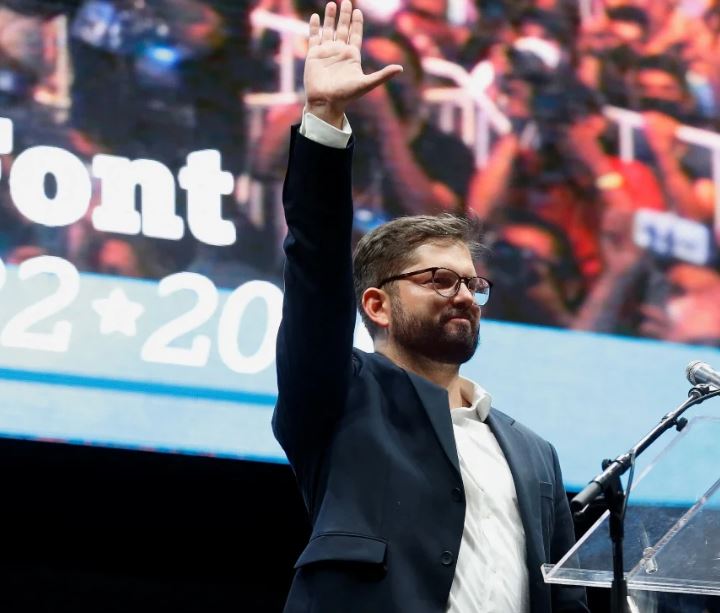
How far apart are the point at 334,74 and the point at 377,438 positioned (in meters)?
0.65

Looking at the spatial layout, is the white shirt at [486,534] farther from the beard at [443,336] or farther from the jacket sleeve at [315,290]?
the jacket sleeve at [315,290]

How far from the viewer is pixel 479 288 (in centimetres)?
237

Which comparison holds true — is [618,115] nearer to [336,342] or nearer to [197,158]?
[197,158]

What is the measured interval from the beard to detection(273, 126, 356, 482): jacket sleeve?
235 millimetres

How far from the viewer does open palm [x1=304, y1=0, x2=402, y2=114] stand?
2043 millimetres

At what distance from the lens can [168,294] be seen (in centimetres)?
330

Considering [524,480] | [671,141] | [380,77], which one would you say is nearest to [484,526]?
[524,480]

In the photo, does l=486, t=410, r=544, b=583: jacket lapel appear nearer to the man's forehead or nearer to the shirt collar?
the shirt collar

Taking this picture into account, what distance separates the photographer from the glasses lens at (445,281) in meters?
2.33

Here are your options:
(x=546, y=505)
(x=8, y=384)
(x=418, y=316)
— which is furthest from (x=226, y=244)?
(x=546, y=505)

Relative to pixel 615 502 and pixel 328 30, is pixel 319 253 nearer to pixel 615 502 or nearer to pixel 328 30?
pixel 328 30

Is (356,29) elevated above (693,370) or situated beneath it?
elevated above

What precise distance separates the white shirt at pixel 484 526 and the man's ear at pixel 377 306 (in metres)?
0.23

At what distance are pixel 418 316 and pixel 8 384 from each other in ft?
4.20
